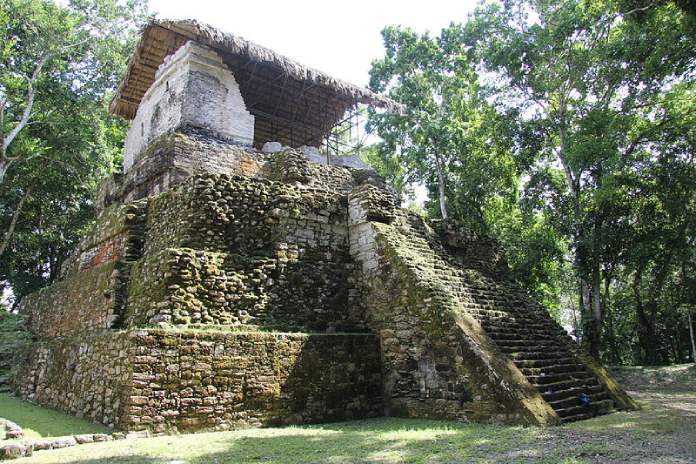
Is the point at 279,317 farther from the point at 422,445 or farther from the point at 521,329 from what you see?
the point at 521,329

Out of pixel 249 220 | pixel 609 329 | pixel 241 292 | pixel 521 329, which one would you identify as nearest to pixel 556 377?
pixel 521 329

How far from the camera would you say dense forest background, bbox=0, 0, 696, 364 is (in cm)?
1543

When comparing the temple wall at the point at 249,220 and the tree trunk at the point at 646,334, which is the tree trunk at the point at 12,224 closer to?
the temple wall at the point at 249,220

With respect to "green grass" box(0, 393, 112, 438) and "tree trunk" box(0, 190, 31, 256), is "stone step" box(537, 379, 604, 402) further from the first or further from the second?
"tree trunk" box(0, 190, 31, 256)

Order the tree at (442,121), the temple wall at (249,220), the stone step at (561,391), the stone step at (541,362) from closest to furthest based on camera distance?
the stone step at (561,391), the stone step at (541,362), the temple wall at (249,220), the tree at (442,121)

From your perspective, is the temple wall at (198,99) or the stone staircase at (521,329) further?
the temple wall at (198,99)

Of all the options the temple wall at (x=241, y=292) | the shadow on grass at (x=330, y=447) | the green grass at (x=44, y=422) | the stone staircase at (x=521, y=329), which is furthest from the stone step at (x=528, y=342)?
the green grass at (x=44, y=422)

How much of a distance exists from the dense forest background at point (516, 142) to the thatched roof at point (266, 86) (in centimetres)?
454

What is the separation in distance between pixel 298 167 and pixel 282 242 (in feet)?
9.53

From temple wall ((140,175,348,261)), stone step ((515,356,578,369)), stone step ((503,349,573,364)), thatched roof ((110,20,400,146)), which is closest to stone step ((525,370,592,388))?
stone step ((515,356,578,369))

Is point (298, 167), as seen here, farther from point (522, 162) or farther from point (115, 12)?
point (115, 12)

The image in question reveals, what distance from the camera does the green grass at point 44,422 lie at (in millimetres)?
6653

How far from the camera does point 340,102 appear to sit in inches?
648

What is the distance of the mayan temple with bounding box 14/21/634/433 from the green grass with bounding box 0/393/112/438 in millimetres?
210
